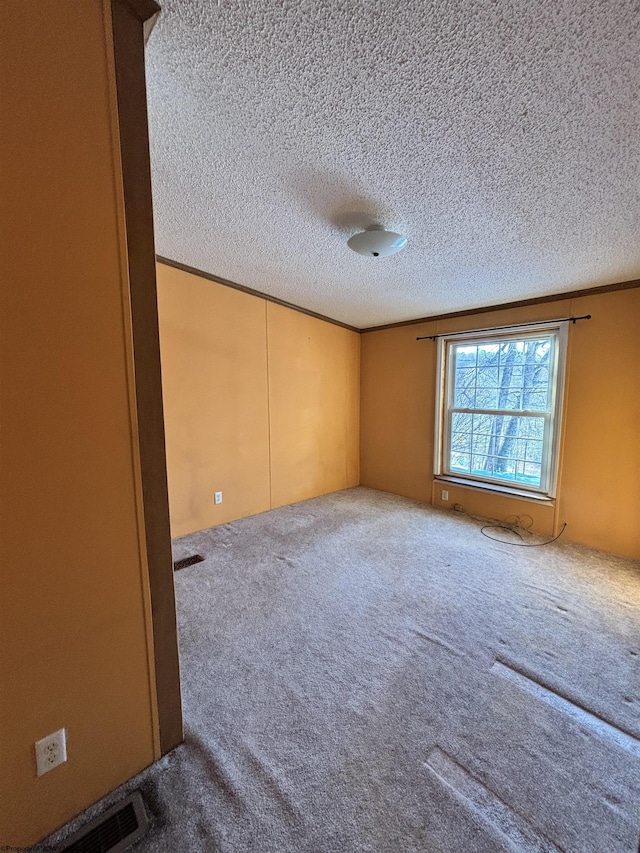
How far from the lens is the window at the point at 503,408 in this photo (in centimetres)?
311

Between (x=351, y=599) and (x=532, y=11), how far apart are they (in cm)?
262

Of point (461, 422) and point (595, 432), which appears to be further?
point (461, 422)

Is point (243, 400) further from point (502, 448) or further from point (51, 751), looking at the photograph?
point (502, 448)

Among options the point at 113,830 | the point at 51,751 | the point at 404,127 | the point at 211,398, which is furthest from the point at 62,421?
the point at 211,398

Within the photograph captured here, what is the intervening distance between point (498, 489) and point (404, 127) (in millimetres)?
3241

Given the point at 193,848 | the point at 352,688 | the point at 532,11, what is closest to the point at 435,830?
the point at 352,688

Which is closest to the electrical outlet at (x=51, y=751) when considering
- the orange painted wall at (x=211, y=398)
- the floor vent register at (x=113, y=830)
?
the floor vent register at (x=113, y=830)

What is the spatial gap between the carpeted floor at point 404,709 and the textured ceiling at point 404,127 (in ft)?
7.67

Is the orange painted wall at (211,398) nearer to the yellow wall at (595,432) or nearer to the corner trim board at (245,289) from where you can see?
the corner trim board at (245,289)

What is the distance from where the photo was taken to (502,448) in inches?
138

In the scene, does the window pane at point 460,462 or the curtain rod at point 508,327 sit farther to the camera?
the window pane at point 460,462

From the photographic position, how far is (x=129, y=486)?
1032mm

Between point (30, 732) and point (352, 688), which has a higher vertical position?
point (30, 732)

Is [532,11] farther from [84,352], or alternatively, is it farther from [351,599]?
[351,599]
